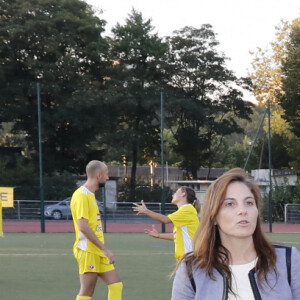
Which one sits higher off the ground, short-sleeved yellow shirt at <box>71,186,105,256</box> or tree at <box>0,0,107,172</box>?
tree at <box>0,0,107,172</box>

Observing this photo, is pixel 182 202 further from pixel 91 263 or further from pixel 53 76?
pixel 53 76

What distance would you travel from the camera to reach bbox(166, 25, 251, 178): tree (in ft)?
191

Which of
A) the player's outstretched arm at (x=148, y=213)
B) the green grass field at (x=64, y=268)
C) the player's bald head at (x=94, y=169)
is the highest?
the player's bald head at (x=94, y=169)

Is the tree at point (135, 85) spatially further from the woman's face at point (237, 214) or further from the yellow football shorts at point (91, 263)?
the woman's face at point (237, 214)

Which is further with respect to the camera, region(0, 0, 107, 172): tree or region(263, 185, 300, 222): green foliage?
region(0, 0, 107, 172): tree

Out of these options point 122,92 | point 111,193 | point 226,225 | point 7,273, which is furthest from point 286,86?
point 226,225

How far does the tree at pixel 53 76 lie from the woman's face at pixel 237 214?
148ft

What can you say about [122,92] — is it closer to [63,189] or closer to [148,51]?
[148,51]

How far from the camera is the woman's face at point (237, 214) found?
10.7 ft

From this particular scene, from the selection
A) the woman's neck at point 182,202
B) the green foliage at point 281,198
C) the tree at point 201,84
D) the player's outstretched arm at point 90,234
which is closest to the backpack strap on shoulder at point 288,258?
the player's outstretched arm at point 90,234

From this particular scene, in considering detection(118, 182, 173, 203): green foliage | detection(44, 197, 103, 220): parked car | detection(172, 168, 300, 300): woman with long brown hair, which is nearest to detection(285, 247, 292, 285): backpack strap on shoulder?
detection(172, 168, 300, 300): woman with long brown hair

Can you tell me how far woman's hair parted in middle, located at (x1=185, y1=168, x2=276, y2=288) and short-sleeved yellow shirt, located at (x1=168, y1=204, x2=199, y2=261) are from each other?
6352 mm

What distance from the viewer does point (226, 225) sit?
328 centimetres

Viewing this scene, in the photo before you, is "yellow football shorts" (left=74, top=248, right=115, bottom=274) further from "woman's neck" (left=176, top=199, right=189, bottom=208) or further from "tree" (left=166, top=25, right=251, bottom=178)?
"tree" (left=166, top=25, right=251, bottom=178)
